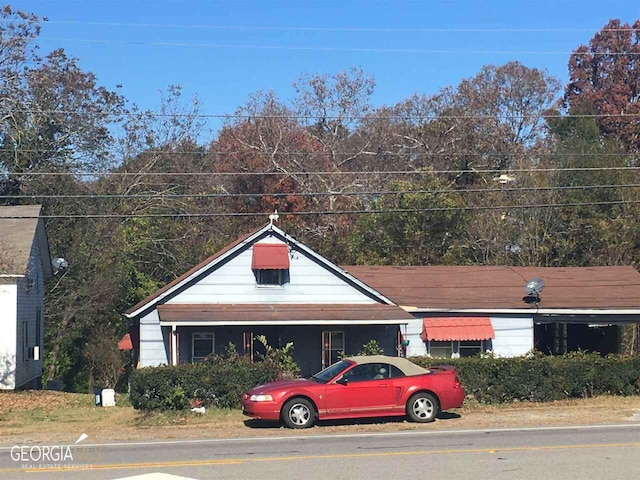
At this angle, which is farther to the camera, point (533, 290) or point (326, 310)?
point (533, 290)

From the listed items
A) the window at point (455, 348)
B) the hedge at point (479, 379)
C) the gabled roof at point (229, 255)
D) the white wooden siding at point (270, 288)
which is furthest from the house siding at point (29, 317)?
the window at point (455, 348)

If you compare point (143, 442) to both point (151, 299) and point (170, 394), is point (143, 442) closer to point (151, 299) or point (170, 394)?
point (170, 394)

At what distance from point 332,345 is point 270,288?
9.07 ft

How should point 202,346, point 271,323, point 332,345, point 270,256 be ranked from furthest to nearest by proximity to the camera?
1. point 332,345
2. point 202,346
3. point 270,256
4. point 271,323

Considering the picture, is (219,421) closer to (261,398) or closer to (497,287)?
(261,398)

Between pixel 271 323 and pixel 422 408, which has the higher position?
pixel 271 323

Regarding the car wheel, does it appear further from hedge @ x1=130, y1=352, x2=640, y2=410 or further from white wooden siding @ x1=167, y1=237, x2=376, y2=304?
white wooden siding @ x1=167, y1=237, x2=376, y2=304

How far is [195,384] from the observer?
2023cm

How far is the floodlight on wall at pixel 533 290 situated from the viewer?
1032 inches

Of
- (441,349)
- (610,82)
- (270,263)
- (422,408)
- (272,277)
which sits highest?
(610,82)

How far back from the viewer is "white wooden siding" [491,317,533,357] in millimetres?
26609

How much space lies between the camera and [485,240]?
126ft

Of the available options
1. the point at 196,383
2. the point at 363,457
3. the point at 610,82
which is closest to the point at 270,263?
the point at 196,383

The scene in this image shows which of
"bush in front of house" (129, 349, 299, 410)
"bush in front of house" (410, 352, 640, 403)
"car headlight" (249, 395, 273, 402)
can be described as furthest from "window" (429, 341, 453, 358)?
"car headlight" (249, 395, 273, 402)
